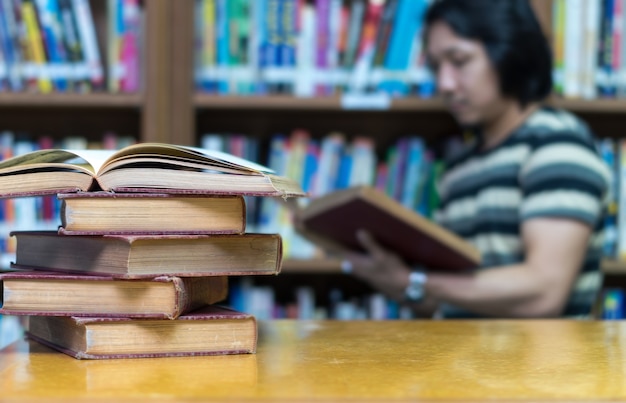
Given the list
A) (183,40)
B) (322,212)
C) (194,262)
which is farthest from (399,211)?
(183,40)

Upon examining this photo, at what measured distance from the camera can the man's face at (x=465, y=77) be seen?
1824mm

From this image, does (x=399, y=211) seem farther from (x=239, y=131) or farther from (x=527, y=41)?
(x=239, y=131)

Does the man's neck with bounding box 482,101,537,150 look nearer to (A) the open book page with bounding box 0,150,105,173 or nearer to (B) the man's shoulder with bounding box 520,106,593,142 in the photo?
(B) the man's shoulder with bounding box 520,106,593,142

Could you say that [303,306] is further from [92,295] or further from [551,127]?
[92,295]

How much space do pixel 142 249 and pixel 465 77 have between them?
132 centimetres

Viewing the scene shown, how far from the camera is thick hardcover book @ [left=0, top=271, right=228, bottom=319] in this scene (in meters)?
0.65

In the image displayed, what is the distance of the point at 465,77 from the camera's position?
184 cm

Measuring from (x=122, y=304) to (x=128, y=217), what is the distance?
73mm

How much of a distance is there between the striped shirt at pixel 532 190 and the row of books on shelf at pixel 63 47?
0.89 metres

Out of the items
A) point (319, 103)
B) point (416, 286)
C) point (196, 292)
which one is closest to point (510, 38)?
point (319, 103)

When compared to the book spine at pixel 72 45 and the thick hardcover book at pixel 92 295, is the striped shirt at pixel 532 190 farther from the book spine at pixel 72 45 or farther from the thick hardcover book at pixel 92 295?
the thick hardcover book at pixel 92 295

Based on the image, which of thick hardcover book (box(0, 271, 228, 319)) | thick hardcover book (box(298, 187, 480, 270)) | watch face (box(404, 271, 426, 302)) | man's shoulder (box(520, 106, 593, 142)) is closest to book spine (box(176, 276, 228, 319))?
thick hardcover book (box(0, 271, 228, 319))

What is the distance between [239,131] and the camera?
228cm

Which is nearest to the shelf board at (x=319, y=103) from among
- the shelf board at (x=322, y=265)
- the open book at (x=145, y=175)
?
the shelf board at (x=322, y=265)
